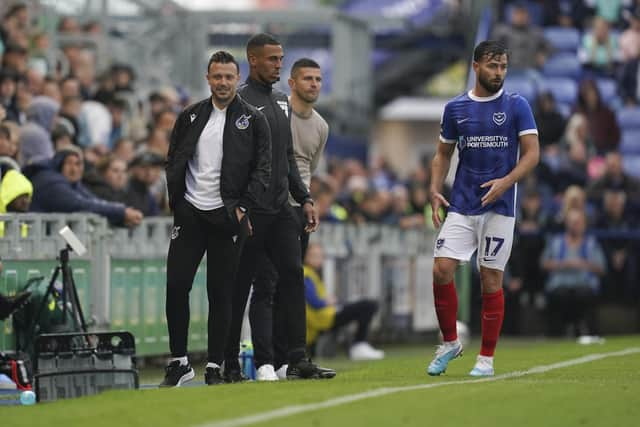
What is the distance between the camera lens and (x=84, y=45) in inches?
A: 993

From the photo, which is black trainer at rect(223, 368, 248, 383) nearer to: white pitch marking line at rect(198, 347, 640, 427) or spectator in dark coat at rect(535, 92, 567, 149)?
white pitch marking line at rect(198, 347, 640, 427)

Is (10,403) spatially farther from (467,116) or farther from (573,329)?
(573,329)

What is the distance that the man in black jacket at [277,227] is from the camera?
12406mm

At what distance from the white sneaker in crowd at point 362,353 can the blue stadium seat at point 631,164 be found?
8.64m

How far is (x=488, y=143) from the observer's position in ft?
40.5

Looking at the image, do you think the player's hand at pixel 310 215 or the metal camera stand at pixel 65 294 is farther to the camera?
the metal camera stand at pixel 65 294

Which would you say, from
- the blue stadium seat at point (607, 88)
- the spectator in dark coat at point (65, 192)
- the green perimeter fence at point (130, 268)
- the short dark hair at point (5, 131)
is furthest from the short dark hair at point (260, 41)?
the blue stadium seat at point (607, 88)

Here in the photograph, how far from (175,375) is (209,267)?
2.50ft

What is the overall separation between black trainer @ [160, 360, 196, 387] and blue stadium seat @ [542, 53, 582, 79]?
56.5ft

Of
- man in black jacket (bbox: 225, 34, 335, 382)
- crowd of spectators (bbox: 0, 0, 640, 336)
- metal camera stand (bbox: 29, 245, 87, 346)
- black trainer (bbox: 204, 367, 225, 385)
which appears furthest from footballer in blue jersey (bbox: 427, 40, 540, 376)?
crowd of spectators (bbox: 0, 0, 640, 336)

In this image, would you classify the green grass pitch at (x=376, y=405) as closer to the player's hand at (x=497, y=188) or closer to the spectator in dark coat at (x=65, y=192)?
the player's hand at (x=497, y=188)

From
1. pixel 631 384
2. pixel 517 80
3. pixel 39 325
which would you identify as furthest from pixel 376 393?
pixel 517 80

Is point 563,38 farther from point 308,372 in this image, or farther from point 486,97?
point 308,372

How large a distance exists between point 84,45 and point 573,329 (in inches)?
311
